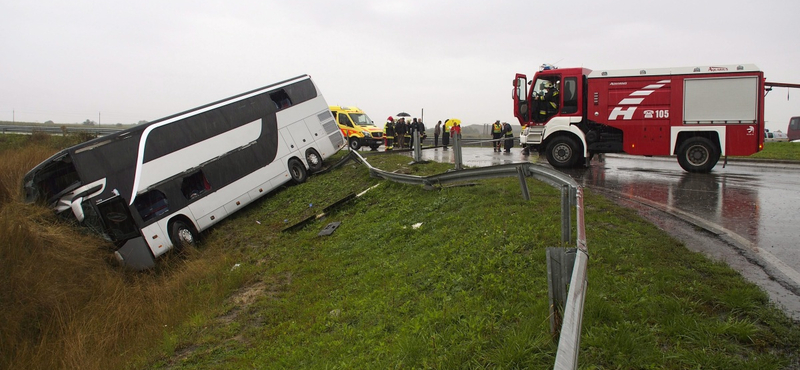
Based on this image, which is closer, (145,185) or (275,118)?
(145,185)

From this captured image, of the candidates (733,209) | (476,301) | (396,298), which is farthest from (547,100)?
(476,301)

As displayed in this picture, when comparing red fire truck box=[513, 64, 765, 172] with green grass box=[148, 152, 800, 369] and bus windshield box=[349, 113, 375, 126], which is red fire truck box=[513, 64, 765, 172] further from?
bus windshield box=[349, 113, 375, 126]

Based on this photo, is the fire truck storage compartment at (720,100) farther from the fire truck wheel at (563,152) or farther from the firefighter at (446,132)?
the firefighter at (446,132)

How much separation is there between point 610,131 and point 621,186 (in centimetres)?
408

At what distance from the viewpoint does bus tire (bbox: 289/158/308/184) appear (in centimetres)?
1752

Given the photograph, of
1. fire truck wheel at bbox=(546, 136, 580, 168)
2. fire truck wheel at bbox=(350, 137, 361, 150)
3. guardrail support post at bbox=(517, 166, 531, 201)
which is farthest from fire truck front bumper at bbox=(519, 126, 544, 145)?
fire truck wheel at bbox=(350, 137, 361, 150)

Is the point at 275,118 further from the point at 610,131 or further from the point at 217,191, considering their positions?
the point at 610,131

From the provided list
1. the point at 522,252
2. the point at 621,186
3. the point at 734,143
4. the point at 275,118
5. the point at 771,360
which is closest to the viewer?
the point at 771,360

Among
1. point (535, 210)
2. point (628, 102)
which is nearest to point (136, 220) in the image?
point (535, 210)

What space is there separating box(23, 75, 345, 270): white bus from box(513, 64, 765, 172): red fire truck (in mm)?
7646

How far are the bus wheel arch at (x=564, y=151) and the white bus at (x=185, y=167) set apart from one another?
8.19 metres

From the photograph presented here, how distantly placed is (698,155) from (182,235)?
1396 cm

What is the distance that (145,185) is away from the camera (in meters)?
12.7

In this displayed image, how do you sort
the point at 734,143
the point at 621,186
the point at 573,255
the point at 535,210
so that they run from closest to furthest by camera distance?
the point at 573,255
the point at 535,210
the point at 621,186
the point at 734,143
